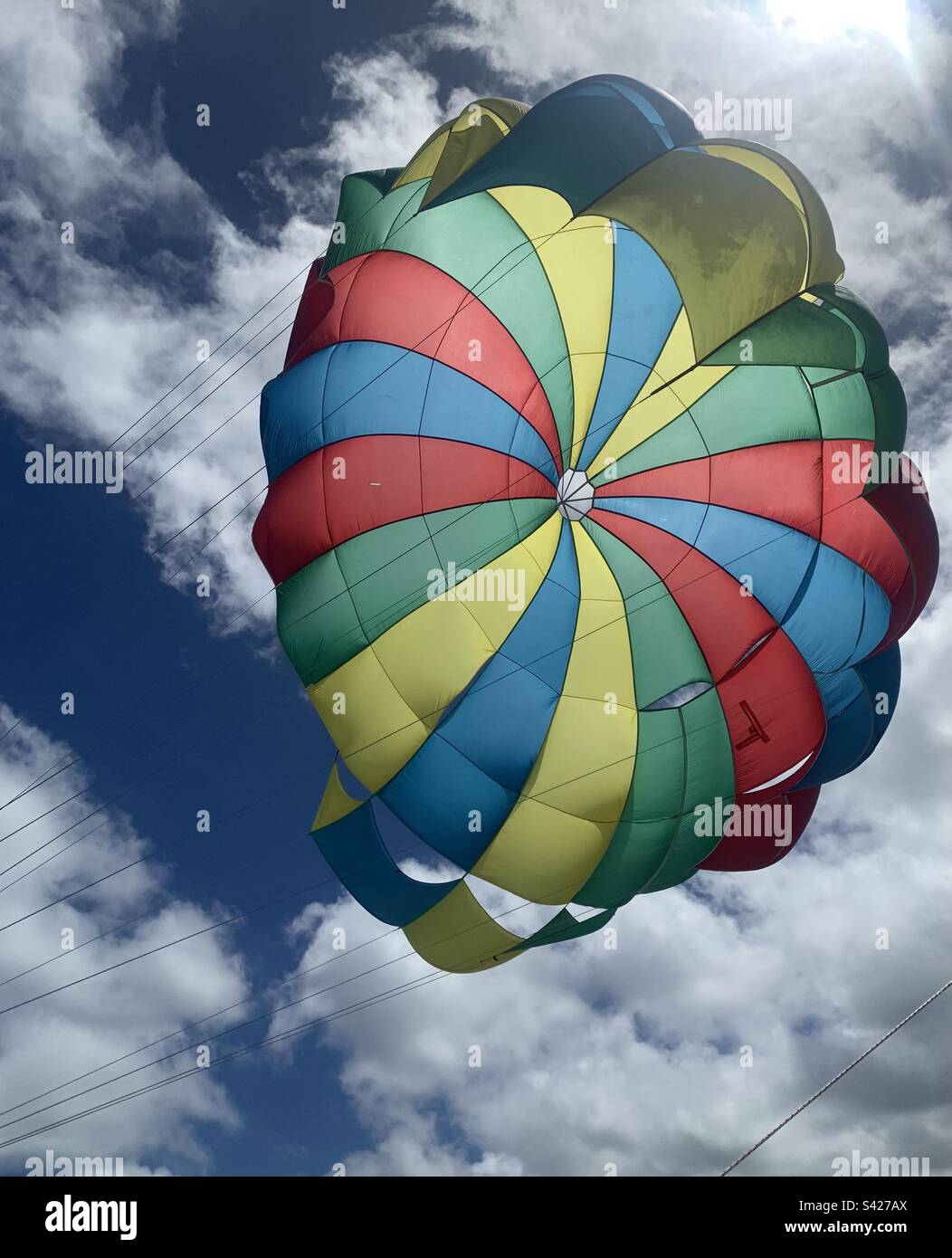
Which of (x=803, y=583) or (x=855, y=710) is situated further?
(x=855, y=710)

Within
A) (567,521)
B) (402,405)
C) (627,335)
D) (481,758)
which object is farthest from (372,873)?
(627,335)

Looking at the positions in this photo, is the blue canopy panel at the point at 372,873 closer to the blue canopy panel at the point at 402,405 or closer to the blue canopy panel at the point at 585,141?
the blue canopy panel at the point at 402,405

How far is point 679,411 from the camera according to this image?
934cm

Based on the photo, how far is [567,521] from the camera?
9.48 metres

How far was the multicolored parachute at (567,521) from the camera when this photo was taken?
28.9 feet

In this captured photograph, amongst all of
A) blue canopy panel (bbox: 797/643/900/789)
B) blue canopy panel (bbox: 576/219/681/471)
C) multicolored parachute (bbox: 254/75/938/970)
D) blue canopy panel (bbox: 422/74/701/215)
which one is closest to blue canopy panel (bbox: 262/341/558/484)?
multicolored parachute (bbox: 254/75/938/970)

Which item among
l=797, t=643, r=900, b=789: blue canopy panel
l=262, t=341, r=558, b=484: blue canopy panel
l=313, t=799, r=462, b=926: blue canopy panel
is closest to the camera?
l=313, t=799, r=462, b=926: blue canopy panel

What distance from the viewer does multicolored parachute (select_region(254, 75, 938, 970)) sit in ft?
28.9

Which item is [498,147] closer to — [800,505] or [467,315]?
[467,315]

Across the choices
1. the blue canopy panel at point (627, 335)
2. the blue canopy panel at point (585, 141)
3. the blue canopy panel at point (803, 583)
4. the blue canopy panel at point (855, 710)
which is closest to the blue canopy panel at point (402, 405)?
the blue canopy panel at point (627, 335)

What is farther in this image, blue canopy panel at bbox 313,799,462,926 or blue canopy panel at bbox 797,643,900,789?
blue canopy panel at bbox 797,643,900,789

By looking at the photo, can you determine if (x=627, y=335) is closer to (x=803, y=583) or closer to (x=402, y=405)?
(x=402, y=405)

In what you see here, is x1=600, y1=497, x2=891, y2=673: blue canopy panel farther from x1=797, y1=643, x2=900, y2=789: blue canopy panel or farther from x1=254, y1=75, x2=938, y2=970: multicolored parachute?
x1=797, y1=643, x2=900, y2=789: blue canopy panel
